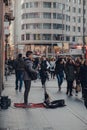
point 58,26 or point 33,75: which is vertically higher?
point 58,26

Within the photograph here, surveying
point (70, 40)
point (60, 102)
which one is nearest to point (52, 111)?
point (60, 102)

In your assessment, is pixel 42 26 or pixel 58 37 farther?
pixel 58 37

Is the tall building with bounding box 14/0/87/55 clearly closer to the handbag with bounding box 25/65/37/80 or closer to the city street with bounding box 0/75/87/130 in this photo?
the handbag with bounding box 25/65/37/80

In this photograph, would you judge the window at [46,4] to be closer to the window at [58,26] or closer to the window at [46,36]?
the window at [58,26]

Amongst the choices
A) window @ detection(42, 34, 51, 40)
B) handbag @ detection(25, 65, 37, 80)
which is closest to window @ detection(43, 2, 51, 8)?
window @ detection(42, 34, 51, 40)

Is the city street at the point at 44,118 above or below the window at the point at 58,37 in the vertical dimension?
below

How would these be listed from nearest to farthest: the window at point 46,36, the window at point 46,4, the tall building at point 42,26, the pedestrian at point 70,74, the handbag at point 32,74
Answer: the handbag at point 32,74 → the pedestrian at point 70,74 → the tall building at point 42,26 → the window at point 46,36 → the window at point 46,4

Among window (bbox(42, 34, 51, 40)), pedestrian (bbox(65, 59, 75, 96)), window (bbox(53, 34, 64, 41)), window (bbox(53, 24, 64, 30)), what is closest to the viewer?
pedestrian (bbox(65, 59, 75, 96))

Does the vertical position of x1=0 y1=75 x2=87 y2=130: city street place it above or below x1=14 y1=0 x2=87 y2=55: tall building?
below

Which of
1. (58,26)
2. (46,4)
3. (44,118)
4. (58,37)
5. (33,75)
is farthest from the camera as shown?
(58,26)

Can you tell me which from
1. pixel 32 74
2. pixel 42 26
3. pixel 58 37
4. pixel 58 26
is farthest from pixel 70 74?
pixel 58 26

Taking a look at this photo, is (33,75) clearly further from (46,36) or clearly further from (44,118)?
(46,36)

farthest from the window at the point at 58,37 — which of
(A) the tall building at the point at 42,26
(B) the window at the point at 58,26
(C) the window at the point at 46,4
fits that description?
(C) the window at the point at 46,4

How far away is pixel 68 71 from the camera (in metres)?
24.7
